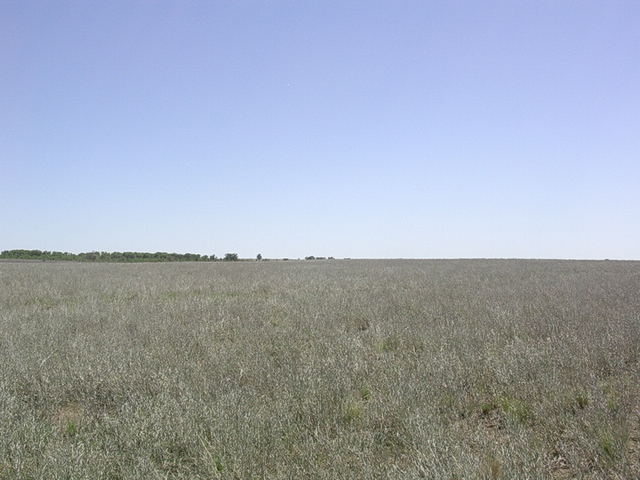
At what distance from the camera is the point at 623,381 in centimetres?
346

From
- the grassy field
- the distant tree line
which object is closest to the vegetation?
the distant tree line

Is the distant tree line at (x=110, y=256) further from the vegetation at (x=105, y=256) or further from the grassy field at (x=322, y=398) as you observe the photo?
the grassy field at (x=322, y=398)

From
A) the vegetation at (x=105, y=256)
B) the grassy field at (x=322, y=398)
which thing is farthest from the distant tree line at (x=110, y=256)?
the grassy field at (x=322, y=398)

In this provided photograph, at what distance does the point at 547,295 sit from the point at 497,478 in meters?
7.67

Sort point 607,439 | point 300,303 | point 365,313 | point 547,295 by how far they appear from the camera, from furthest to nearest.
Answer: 1. point 547,295
2. point 300,303
3. point 365,313
4. point 607,439

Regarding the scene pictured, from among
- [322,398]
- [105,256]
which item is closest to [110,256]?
[105,256]

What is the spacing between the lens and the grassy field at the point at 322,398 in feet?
7.49

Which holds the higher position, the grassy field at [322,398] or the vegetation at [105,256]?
the vegetation at [105,256]

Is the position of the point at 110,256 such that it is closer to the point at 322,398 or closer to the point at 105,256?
the point at 105,256

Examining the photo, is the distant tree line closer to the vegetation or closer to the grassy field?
the vegetation

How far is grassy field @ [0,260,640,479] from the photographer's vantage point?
2.28 metres

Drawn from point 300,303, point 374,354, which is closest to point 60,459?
point 374,354

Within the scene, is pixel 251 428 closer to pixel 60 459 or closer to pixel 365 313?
pixel 60 459

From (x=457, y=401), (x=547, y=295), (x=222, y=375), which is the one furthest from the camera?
(x=547, y=295)
